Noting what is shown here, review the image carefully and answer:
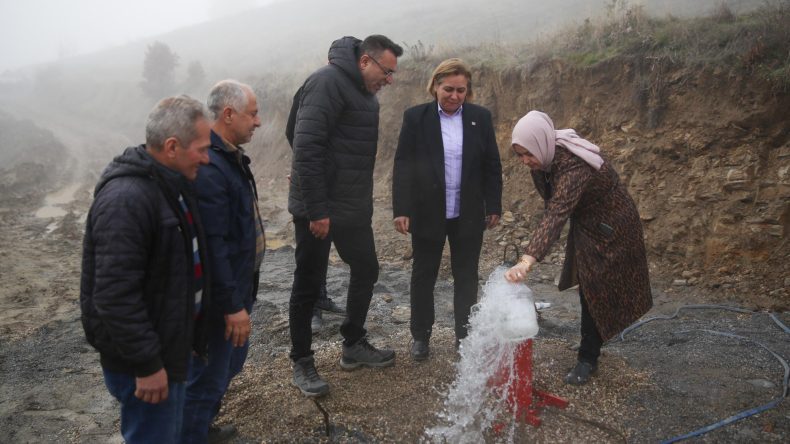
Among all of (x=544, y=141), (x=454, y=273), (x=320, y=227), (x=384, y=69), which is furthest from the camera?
(x=454, y=273)

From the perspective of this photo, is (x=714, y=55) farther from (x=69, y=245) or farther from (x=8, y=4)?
(x=8, y=4)

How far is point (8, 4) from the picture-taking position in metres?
117

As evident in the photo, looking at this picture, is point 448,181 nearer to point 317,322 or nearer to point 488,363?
point 488,363

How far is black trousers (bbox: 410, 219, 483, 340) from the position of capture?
3.46 meters

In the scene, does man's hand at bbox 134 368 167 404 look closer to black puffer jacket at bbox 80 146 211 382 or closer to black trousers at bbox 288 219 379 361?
black puffer jacket at bbox 80 146 211 382

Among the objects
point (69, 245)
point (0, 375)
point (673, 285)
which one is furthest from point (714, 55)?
point (69, 245)

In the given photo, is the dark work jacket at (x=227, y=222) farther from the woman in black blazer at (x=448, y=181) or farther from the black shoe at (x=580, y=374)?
the black shoe at (x=580, y=374)

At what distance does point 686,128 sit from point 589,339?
389 centimetres

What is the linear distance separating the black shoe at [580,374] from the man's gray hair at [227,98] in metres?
2.61

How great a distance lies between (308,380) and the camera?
123 inches

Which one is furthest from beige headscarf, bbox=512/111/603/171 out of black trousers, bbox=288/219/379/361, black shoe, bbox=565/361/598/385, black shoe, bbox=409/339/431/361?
black shoe, bbox=409/339/431/361

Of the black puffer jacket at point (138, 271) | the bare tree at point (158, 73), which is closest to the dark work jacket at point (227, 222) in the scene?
the black puffer jacket at point (138, 271)

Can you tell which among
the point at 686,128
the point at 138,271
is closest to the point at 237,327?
the point at 138,271

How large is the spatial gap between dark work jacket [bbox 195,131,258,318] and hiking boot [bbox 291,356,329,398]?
88 cm
